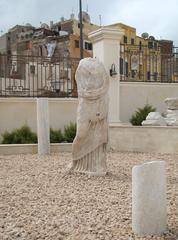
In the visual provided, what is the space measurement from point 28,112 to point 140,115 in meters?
3.28

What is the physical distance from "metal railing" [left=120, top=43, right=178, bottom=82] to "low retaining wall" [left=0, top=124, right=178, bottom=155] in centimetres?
337

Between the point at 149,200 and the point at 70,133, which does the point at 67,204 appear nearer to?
the point at 149,200

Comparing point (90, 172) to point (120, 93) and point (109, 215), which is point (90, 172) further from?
point (120, 93)

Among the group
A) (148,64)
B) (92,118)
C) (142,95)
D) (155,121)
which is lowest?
(155,121)

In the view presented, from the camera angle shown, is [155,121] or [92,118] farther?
[155,121]

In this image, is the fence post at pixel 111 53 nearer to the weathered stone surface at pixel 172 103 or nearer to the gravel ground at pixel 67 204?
the weathered stone surface at pixel 172 103

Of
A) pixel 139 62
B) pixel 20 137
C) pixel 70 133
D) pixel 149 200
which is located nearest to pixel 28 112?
pixel 20 137

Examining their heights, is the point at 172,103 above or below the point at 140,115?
above

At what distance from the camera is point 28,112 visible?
1248 cm

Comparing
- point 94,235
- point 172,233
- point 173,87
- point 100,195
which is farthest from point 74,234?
point 173,87

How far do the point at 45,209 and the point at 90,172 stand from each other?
6.86 feet

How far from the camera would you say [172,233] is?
3738mm

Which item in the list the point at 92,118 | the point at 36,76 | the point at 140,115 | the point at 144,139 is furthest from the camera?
the point at 36,76

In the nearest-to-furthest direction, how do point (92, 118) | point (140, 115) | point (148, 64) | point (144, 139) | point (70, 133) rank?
point (92, 118)
point (144, 139)
point (70, 133)
point (140, 115)
point (148, 64)
